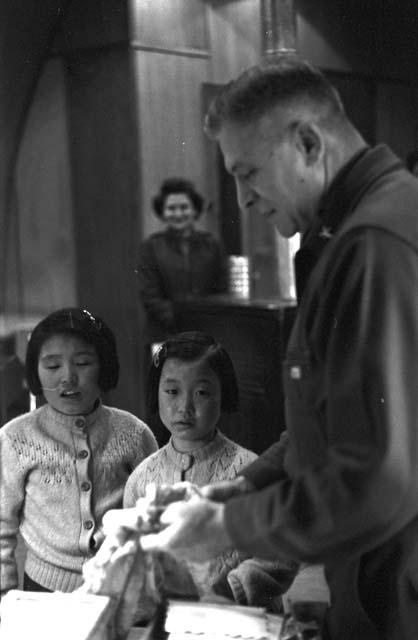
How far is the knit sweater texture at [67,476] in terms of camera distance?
5.94 ft

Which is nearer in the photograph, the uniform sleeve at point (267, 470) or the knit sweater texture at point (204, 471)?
the uniform sleeve at point (267, 470)

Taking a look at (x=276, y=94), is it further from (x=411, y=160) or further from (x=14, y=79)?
(x=14, y=79)

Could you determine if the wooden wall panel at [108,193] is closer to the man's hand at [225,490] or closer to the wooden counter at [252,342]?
the wooden counter at [252,342]

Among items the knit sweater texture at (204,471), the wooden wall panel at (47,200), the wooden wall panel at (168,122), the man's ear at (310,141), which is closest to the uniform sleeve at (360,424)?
the man's ear at (310,141)

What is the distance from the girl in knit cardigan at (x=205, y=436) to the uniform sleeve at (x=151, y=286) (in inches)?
2.5

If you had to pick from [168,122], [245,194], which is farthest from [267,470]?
[168,122]

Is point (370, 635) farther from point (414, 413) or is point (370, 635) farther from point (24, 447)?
point (24, 447)

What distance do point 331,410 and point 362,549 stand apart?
0.20 metres

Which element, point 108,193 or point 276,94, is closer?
point 276,94

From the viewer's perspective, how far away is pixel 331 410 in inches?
47.3

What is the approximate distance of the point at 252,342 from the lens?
5.74 ft

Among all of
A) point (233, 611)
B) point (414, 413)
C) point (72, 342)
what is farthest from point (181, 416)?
point (414, 413)

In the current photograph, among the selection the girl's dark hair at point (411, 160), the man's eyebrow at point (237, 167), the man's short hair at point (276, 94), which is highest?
the man's short hair at point (276, 94)

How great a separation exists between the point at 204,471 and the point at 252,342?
0.28 metres
